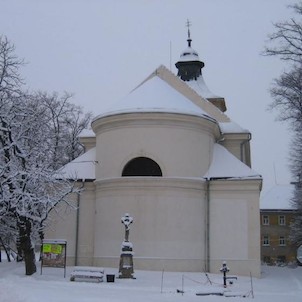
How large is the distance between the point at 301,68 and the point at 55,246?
11.7 m

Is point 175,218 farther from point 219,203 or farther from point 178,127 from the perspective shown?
point 178,127

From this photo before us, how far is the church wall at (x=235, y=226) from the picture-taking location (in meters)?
25.0

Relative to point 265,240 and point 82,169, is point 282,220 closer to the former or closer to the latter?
point 265,240

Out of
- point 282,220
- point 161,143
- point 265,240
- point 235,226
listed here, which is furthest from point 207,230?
point 282,220

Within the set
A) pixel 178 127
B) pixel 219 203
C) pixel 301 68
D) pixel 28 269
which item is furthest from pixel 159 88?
pixel 28 269

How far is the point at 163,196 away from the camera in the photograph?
2508cm

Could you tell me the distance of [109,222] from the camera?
83.6ft

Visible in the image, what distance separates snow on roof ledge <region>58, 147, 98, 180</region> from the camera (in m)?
27.9

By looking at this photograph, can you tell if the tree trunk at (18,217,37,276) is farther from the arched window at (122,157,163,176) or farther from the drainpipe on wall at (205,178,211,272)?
the drainpipe on wall at (205,178,211,272)

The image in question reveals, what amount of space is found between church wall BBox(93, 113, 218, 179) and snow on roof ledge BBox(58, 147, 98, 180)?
1.44 meters

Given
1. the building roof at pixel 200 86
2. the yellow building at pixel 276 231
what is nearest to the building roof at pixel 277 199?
the yellow building at pixel 276 231

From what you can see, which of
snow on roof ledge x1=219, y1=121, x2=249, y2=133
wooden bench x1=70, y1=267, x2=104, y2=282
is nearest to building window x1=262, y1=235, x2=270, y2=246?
snow on roof ledge x1=219, y1=121, x2=249, y2=133

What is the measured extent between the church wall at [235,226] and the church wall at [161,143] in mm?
1624

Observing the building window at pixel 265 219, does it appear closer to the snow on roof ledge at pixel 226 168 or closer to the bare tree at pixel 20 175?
the snow on roof ledge at pixel 226 168
